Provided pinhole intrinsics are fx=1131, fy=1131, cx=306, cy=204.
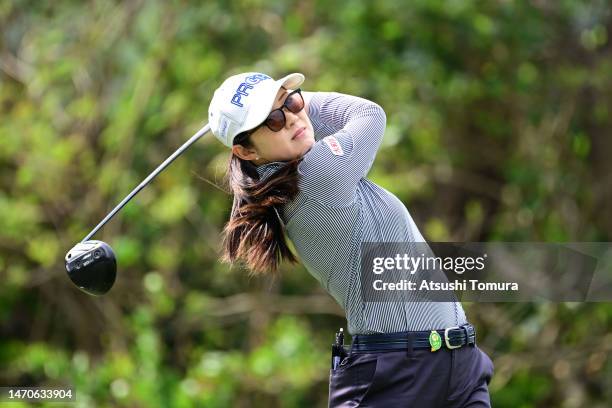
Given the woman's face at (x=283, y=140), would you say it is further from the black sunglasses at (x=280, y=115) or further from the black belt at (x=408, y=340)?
the black belt at (x=408, y=340)

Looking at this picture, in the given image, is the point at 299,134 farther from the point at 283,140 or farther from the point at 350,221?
the point at 350,221

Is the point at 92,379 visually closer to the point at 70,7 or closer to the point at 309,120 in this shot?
the point at 70,7

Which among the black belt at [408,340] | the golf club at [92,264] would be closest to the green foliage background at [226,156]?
the golf club at [92,264]

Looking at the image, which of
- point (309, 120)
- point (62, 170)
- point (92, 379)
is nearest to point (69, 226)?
point (62, 170)

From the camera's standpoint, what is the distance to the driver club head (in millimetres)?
3156

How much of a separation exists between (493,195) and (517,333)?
109 centimetres

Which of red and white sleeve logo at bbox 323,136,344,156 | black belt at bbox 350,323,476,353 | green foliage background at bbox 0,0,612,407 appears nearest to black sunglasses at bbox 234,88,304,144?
red and white sleeve logo at bbox 323,136,344,156

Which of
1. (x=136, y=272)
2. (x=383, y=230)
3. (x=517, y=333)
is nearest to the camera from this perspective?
(x=383, y=230)

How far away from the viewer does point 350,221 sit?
278 centimetres

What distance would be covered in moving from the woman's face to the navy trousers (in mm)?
531

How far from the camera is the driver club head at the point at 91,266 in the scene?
3156mm

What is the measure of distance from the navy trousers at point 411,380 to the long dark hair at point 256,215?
36cm

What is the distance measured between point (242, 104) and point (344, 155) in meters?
0.29

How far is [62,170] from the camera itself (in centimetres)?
732
